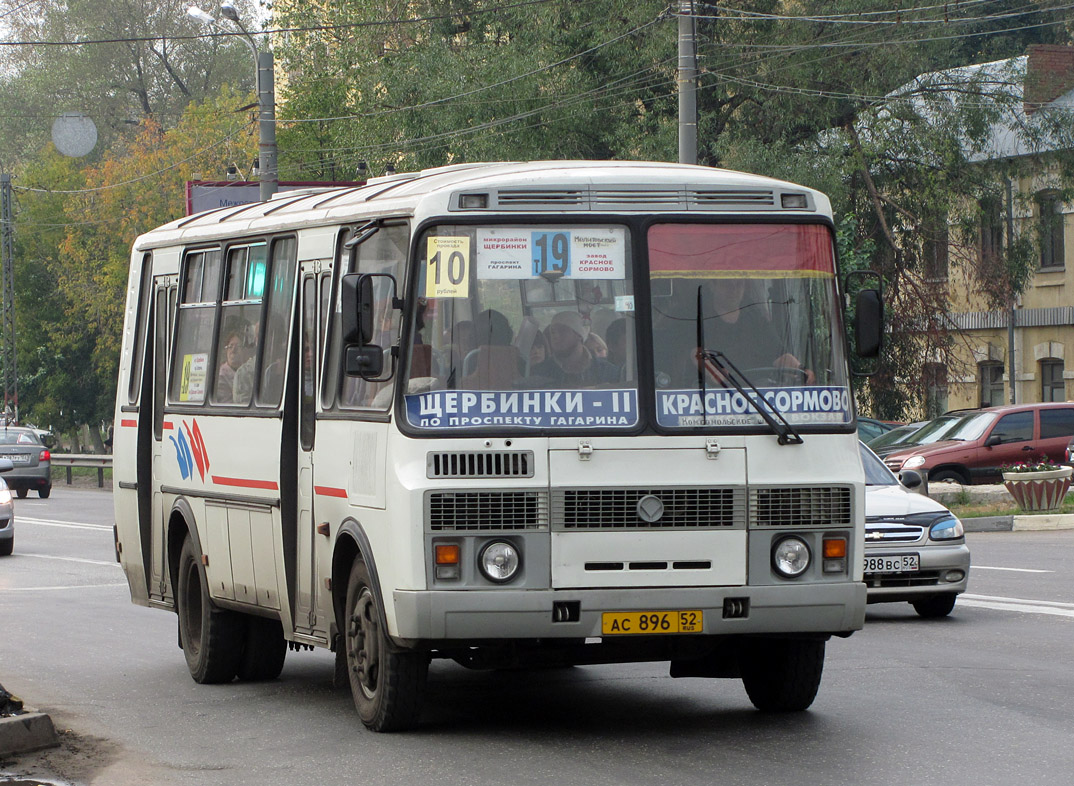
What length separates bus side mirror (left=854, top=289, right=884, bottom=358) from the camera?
8805 mm

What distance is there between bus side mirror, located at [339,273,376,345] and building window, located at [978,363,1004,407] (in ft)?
130

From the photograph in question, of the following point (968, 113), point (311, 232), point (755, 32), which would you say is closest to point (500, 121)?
point (755, 32)

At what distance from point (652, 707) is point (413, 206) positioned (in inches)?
117

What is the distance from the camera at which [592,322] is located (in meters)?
8.44

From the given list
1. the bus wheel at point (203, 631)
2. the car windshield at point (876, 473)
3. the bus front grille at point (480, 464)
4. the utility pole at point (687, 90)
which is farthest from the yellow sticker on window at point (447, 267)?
the utility pole at point (687, 90)

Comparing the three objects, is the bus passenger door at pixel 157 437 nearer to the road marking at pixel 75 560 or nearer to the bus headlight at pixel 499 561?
the bus headlight at pixel 499 561

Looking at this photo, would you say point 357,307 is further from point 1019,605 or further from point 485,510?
point 1019,605

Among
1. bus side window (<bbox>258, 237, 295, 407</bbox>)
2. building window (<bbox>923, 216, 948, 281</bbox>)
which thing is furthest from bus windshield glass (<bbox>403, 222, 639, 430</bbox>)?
Answer: building window (<bbox>923, 216, 948, 281</bbox>)

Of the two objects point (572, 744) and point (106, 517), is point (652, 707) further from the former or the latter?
point (106, 517)

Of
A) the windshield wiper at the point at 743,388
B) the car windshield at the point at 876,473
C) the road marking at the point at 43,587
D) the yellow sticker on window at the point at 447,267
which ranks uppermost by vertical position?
the yellow sticker on window at the point at 447,267

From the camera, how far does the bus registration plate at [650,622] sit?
27.1ft

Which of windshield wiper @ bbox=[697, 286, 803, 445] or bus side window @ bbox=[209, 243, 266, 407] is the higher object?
bus side window @ bbox=[209, 243, 266, 407]

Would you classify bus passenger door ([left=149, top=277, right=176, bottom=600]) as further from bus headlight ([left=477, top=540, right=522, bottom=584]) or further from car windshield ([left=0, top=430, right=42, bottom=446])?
car windshield ([left=0, top=430, right=42, bottom=446])

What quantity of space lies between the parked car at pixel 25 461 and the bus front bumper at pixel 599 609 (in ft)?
106
